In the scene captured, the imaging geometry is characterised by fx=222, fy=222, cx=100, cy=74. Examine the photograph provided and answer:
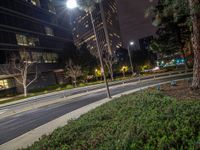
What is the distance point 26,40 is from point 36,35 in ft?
15.6

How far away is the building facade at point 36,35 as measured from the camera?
46.2 metres

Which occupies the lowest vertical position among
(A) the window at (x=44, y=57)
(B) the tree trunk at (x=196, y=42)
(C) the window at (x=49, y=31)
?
(B) the tree trunk at (x=196, y=42)

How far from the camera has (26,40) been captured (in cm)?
5172

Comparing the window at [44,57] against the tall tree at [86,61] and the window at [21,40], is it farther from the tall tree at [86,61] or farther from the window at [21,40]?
the tall tree at [86,61]

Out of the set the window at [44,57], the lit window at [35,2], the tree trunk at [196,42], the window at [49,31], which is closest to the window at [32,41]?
the window at [44,57]

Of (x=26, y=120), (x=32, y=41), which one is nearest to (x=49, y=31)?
(x=32, y=41)

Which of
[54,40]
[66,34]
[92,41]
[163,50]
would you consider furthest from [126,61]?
[92,41]

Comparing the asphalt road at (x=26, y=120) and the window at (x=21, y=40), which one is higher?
the window at (x=21, y=40)

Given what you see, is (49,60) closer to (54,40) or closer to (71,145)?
(54,40)

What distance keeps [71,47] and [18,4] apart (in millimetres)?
16906

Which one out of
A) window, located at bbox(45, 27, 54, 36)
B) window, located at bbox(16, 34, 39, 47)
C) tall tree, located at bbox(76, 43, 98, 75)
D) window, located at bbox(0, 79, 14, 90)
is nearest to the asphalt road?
window, located at bbox(0, 79, 14, 90)

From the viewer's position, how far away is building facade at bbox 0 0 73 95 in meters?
46.2

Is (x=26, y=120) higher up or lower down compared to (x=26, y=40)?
lower down

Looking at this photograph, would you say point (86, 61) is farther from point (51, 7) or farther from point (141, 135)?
point (141, 135)
